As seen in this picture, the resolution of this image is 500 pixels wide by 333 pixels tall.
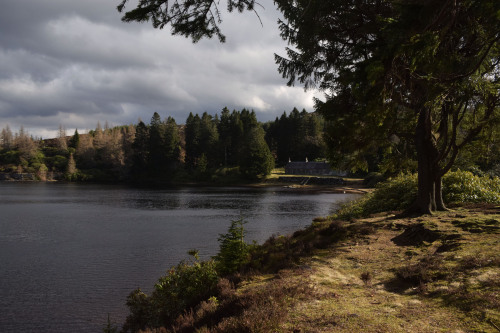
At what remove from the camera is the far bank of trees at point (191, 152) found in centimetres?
10244

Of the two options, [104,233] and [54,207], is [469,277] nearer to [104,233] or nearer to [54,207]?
[104,233]

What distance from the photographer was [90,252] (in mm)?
21078

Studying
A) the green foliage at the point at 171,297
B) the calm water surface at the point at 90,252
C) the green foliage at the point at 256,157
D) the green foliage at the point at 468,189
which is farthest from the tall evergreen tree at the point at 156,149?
the green foliage at the point at 171,297

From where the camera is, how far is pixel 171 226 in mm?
30391

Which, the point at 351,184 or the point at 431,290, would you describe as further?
the point at 351,184

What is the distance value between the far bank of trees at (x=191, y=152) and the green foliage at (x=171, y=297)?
272 feet

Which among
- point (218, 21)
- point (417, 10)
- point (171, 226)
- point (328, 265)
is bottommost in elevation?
point (171, 226)

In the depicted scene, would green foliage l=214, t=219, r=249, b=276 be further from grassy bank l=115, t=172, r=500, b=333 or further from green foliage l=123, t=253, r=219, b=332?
green foliage l=123, t=253, r=219, b=332

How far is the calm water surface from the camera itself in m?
13.0

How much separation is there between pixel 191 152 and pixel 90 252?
9087cm

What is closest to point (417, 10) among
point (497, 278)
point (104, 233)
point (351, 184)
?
point (497, 278)

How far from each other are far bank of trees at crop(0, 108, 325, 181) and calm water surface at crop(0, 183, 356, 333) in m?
59.7

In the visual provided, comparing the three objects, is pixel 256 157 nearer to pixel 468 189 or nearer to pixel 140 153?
pixel 140 153

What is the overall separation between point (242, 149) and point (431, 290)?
91.5 metres
